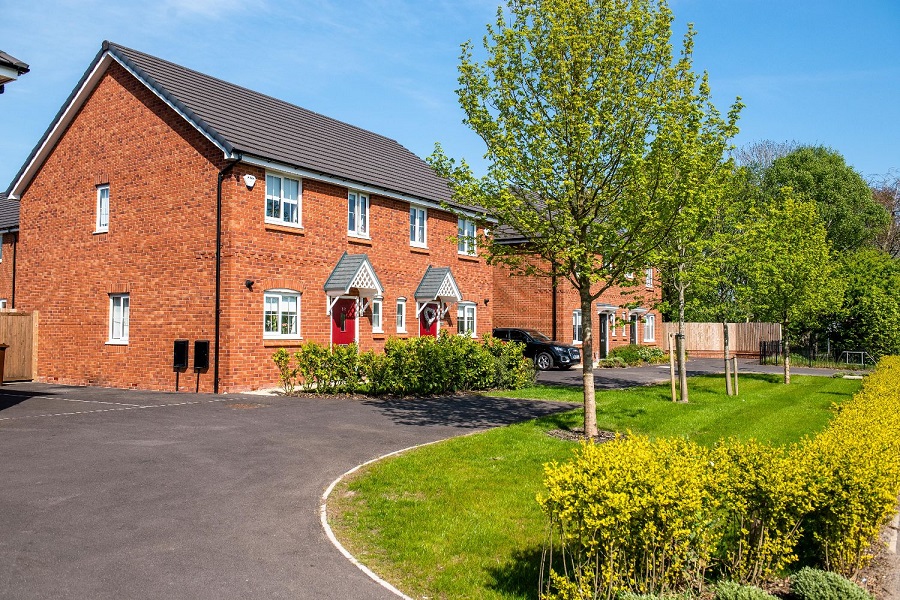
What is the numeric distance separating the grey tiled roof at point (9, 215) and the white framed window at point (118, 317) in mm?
7919

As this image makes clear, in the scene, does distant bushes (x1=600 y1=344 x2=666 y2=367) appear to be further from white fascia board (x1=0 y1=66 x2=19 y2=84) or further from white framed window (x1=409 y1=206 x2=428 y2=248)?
white fascia board (x1=0 y1=66 x2=19 y2=84)

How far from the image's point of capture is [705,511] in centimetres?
532

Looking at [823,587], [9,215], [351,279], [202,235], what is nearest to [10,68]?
[202,235]

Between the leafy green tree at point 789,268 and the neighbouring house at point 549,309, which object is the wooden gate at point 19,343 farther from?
the leafy green tree at point 789,268

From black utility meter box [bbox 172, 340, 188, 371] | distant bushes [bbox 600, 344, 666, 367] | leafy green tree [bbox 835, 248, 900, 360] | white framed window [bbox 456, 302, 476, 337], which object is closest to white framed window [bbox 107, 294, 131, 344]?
black utility meter box [bbox 172, 340, 188, 371]

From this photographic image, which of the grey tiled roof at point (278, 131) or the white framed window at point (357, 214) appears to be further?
the white framed window at point (357, 214)

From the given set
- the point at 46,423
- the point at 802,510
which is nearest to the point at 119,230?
the point at 46,423

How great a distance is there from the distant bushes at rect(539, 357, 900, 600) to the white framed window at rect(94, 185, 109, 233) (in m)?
20.3

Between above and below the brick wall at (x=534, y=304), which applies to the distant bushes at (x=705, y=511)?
below

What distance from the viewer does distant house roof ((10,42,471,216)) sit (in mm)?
19938

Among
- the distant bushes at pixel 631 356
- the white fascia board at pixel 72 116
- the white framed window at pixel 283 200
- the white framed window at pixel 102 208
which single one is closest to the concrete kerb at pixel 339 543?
the white framed window at pixel 283 200

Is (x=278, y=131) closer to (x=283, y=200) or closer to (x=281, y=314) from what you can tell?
(x=283, y=200)

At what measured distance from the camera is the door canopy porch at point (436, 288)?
83.1 ft

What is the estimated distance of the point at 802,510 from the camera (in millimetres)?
5457
